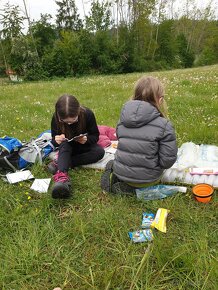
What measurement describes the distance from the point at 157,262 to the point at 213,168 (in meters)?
1.87

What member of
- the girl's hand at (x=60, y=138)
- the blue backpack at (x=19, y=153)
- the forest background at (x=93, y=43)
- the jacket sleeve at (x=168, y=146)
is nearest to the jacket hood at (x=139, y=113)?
the jacket sleeve at (x=168, y=146)

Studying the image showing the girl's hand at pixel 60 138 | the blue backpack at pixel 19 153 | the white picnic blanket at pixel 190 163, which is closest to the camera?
the white picnic blanket at pixel 190 163

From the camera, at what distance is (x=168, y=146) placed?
11.3ft

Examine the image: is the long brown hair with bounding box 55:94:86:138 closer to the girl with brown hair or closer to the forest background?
the girl with brown hair

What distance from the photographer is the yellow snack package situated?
118 inches

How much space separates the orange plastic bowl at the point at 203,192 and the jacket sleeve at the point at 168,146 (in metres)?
0.47

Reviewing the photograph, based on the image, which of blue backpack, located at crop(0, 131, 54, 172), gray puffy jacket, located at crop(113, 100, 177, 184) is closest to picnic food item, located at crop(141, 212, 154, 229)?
gray puffy jacket, located at crop(113, 100, 177, 184)

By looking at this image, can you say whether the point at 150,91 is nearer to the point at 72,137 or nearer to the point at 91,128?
the point at 91,128

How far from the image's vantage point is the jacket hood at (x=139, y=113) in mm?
3348

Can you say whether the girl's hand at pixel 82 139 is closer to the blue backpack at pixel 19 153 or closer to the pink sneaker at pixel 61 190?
the blue backpack at pixel 19 153

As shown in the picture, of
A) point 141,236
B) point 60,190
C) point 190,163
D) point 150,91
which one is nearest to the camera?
point 141,236

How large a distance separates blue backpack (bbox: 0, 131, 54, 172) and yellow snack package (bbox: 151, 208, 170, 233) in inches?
89.4

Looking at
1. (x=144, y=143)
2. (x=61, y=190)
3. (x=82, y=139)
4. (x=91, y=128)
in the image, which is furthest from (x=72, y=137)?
(x=144, y=143)

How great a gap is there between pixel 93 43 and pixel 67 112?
→ 29.5m
